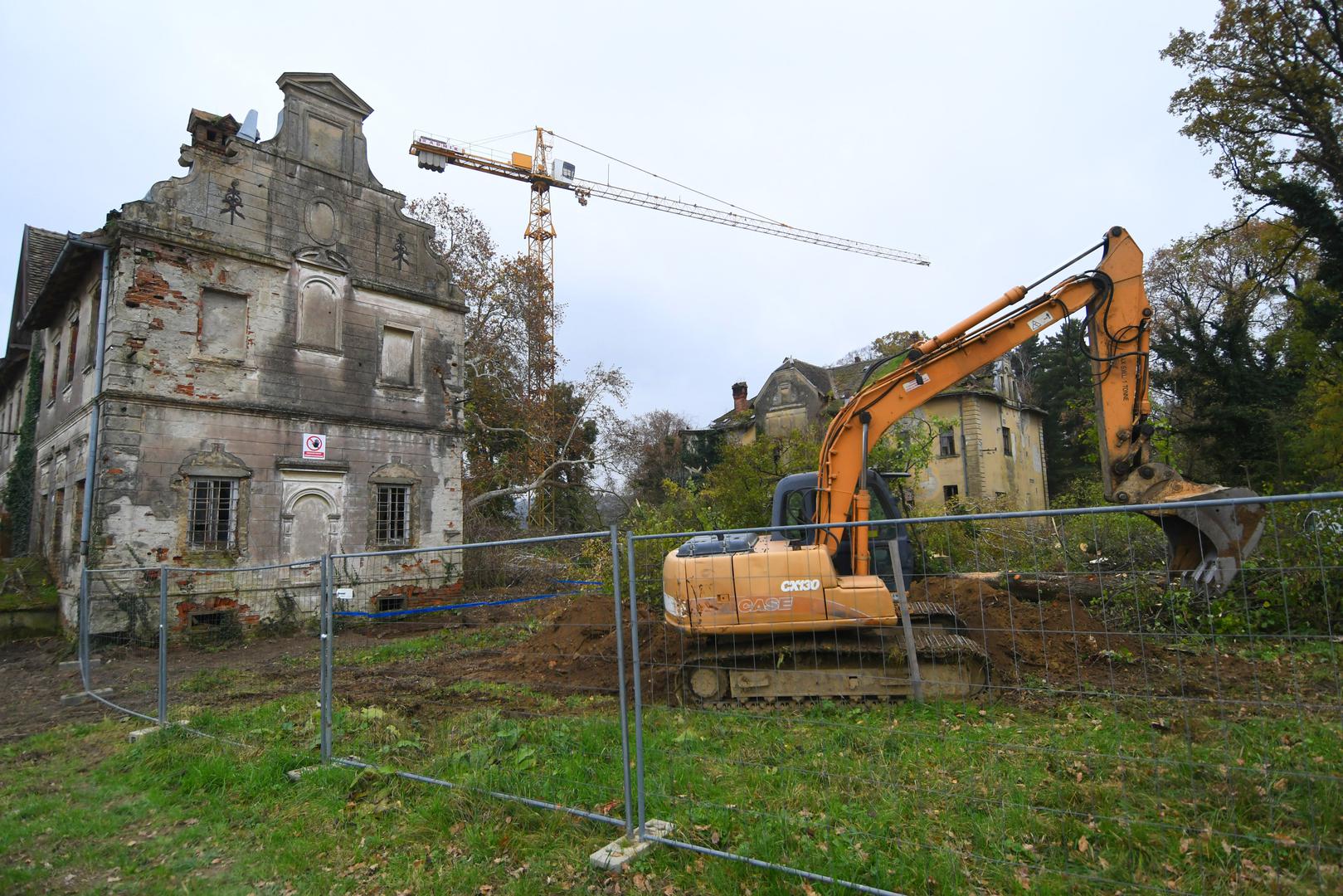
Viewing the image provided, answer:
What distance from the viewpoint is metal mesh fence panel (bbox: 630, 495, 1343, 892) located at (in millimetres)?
3492

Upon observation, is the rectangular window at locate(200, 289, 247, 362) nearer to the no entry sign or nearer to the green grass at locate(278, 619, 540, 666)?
the no entry sign

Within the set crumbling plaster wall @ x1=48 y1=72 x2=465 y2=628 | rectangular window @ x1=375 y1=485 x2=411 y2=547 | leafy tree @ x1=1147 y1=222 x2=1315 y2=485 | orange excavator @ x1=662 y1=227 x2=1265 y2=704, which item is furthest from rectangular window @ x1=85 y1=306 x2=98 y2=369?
leafy tree @ x1=1147 y1=222 x2=1315 y2=485

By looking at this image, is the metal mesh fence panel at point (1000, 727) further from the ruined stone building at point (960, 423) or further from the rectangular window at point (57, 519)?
the ruined stone building at point (960, 423)

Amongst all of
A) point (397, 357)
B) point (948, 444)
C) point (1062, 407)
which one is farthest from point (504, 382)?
point (1062, 407)

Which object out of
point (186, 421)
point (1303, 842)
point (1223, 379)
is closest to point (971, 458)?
point (1223, 379)

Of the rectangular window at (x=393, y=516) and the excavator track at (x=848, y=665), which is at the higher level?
the rectangular window at (x=393, y=516)

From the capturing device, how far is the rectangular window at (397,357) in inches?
667

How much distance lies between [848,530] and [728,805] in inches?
144

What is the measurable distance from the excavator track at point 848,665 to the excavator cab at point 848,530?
0.67 m

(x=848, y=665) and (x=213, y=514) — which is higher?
(x=213, y=514)

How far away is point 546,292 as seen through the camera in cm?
3017

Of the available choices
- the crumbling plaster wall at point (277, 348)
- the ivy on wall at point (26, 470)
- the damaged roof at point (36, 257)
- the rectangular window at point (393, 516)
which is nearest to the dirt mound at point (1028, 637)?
the rectangular window at point (393, 516)

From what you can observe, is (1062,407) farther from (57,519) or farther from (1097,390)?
(57,519)

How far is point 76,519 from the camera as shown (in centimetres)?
1412
